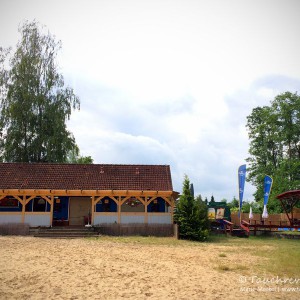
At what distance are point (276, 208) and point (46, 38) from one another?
30473mm

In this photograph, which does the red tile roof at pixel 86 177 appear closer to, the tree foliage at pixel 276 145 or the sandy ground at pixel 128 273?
the sandy ground at pixel 128 273

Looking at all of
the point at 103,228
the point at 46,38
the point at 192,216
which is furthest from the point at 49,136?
the point at 192,216

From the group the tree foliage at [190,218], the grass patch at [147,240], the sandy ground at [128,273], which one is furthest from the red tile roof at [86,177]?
the sandy ground at [128,273]

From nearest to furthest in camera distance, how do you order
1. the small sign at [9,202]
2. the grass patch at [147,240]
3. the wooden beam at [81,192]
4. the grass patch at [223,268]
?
the grass patch at [223,268] < the grass patch at [147,240] < the wooden beam at [81,192] < the small sign at [9,202]

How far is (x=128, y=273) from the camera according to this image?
10977mm

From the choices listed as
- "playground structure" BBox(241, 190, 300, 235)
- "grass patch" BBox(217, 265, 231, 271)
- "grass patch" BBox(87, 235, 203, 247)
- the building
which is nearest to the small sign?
the building

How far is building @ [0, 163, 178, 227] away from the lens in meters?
22.7

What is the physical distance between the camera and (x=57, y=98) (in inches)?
1409

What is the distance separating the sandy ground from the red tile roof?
7.41 metres

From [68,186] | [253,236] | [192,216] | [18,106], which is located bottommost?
[253,236]

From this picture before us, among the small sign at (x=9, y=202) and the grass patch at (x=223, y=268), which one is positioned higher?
the small sign at (x=9, y=202)

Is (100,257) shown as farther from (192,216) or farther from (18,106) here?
(18,106)

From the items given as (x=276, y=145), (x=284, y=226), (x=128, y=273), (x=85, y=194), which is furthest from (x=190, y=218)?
(x=276, y=145)

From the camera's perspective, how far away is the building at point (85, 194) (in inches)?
893
